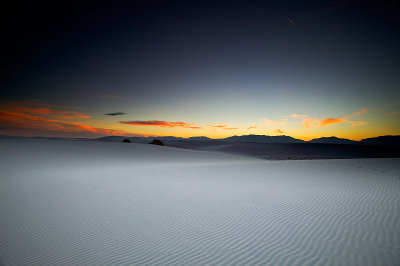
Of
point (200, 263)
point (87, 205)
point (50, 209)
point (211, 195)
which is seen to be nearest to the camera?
point (200, 263)

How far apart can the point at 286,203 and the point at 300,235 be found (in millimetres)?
2165

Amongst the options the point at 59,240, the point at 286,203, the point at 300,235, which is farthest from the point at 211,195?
the point at 59,240

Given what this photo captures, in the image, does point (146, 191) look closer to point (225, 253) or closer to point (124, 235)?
point (124, 235)

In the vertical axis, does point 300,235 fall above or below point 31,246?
above

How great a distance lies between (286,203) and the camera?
6000 mm

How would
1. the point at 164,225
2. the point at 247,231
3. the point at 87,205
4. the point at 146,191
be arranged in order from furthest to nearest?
1. the point at 146,191
2. the point at 87,205
3. the point at 164,225
4. the point at 247,231

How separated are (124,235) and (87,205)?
266cm

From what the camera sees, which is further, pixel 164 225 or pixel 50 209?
pixel 50 209

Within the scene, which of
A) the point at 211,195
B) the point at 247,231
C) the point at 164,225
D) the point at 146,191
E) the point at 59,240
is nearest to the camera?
the point at 59,240

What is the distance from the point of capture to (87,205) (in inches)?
233

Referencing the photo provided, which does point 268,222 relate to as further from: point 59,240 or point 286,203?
point 59,240

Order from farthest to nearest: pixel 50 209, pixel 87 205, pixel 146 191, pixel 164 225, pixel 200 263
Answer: pixel 146 191 < pixel 87 205 < pixel 50 209 < pixel 164 225 < pixel 200 263

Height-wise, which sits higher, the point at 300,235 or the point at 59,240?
the point at 300,235

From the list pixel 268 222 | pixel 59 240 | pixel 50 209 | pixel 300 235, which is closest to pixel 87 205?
pixel 50 209
